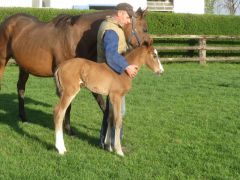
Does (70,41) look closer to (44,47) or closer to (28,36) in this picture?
(44,47)

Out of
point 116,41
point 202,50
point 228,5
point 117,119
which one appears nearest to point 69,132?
point 117,119

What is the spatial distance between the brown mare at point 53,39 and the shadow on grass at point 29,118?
11.4 inches

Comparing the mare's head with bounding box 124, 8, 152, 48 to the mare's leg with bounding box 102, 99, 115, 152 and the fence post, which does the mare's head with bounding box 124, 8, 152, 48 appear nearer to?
the mare's leg with bounding box 102, 99, 115, 152

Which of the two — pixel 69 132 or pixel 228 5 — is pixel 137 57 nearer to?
pixel 69 132

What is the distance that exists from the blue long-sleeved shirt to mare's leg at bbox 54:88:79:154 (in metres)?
0.61

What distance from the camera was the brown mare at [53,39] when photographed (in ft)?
24.4

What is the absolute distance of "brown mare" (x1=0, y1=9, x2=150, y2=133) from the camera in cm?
744

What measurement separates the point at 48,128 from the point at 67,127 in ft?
1.79

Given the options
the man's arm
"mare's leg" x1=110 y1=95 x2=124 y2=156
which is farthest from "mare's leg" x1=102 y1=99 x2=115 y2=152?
the man's arm

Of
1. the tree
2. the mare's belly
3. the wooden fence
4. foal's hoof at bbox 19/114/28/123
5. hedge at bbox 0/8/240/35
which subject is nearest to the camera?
the mare's belly

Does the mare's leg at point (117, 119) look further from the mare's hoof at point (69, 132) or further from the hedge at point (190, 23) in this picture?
the hedge at point (190, 23)

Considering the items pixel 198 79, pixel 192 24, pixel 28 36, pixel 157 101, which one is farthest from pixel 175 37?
pixel 28 36

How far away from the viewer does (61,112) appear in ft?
20.9

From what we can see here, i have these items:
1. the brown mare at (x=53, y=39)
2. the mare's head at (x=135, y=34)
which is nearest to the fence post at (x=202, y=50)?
the brown mare at (x=53, y=39)
